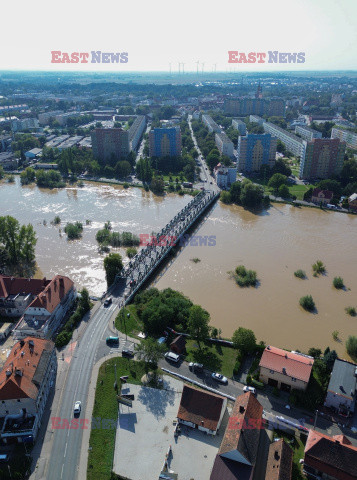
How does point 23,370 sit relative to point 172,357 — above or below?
above

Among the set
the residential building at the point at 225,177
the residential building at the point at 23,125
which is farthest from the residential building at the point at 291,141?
the residential building at the point at 23,125

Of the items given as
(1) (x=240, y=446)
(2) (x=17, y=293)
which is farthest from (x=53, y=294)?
(1) (x=240, y=446)

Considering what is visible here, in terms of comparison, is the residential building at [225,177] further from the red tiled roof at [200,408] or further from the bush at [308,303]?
the red tiled roof at [200,408]

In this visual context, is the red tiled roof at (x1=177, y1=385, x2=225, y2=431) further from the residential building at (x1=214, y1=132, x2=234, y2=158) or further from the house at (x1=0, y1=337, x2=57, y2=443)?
the residential building at (x1=214, y1=132, x2=234, y2=158)

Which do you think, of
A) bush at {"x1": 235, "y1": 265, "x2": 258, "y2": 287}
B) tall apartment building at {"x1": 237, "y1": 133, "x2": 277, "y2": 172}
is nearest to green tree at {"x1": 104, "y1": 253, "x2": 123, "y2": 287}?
bush at {"x1": 235, "y1": 265, "x2": 258, "y2": 287}

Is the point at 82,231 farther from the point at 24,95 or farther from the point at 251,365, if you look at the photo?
the point at 24,95

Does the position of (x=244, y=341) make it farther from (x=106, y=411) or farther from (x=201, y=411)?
(x=106, y=411)

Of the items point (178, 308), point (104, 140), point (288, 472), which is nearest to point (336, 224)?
point (178, 308)
